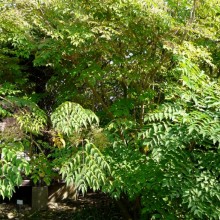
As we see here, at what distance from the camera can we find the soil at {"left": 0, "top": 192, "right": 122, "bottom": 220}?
6312 mm

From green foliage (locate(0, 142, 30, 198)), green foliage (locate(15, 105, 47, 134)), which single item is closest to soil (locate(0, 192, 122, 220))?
green foliage (locate(15, 105, 47, 134))

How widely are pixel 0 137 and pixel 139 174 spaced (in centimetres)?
162

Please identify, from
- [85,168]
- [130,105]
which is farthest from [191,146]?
[130,105]

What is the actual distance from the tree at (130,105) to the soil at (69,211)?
4.35 feet

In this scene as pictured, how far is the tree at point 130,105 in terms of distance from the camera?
3.04 meters

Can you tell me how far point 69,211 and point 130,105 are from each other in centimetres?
340

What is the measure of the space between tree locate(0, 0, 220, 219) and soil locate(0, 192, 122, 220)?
1.33 m

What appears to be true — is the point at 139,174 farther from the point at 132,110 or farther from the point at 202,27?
the point at 202,27

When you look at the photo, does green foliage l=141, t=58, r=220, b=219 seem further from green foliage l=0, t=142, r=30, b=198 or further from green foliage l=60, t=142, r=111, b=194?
green foliage l=0, t=142, r=30, b=198

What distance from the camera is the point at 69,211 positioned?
6.76 metres

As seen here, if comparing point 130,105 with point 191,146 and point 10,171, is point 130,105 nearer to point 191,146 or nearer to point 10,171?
point 191,146

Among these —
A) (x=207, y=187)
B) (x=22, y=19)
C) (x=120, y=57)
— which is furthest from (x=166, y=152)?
(x=22, y=19)

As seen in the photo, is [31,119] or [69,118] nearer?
[69,118]

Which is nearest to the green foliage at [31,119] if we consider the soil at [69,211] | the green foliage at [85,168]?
the green foliage at [85,168]
